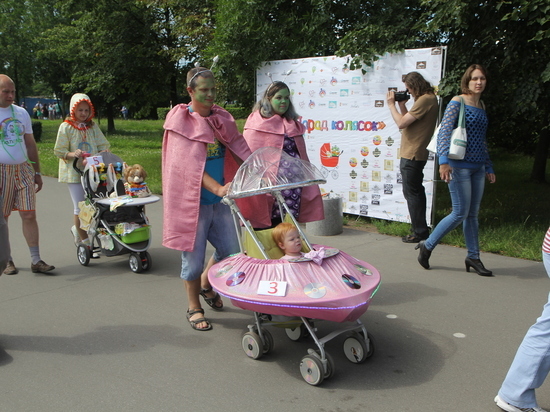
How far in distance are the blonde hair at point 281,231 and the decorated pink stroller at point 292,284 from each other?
0.10 metres

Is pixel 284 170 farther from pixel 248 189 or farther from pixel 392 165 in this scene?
pixel 392 165

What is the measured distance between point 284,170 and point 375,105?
12.8ft

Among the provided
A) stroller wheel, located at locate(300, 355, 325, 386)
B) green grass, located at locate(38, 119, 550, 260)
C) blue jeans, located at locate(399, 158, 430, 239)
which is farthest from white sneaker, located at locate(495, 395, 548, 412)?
blue jeans, located at locate(399, 158, 430, 239)

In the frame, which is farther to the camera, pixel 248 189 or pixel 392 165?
pixel 392 165

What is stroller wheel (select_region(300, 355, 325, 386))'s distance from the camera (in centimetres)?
352

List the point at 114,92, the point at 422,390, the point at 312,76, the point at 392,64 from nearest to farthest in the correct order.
Answer: the point at 422,390, the point at 392,64, the point at 312,76, the point at 114,92

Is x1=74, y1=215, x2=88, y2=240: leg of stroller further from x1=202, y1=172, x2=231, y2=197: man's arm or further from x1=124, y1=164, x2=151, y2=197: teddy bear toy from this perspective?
x1=202, y1=172, x2=231, y2=197: man's arm

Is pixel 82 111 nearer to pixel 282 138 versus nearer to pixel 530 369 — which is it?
pixel 282 138

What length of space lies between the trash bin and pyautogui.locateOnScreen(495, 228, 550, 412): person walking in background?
4.33m

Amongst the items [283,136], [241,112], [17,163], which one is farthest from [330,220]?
[241,112]

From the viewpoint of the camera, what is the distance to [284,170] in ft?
13.7

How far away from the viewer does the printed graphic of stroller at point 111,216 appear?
6.11m

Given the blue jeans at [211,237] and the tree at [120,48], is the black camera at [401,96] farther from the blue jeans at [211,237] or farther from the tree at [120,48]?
the tree at [120,48]

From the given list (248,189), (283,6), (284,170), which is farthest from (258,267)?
(283,6)
